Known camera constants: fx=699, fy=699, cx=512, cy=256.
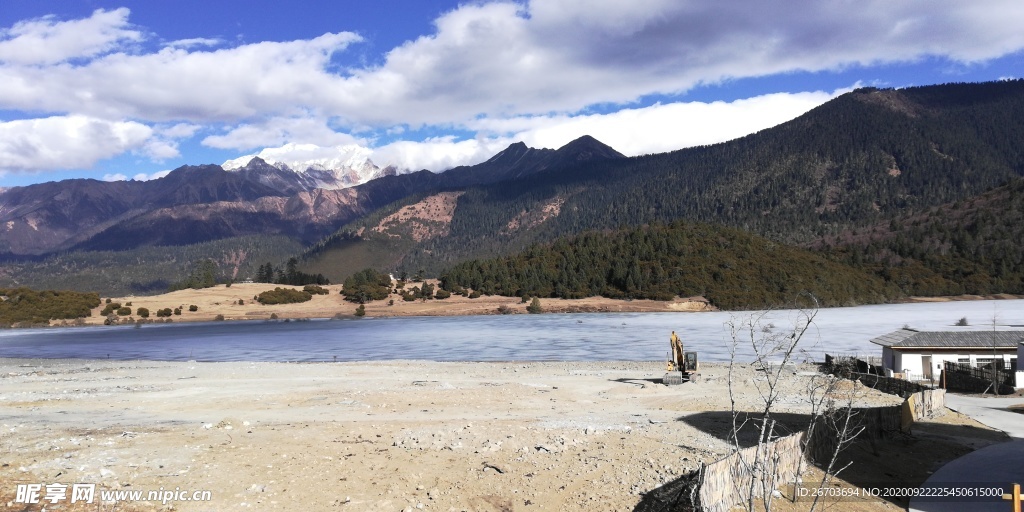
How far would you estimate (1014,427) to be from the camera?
71.5 ft

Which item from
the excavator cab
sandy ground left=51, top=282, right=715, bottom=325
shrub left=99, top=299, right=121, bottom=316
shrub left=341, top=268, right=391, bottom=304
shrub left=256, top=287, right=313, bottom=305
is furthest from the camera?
shrub left=341, top=268, right=391, bottom=304

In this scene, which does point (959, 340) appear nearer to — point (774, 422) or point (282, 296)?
point (774, 422)

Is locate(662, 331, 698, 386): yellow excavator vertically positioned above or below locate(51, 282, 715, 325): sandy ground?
above

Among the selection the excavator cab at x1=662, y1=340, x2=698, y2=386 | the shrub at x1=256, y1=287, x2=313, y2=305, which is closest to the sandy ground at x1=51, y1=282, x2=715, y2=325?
the shrub at x1=256, y1=287, x2=313, y2=305

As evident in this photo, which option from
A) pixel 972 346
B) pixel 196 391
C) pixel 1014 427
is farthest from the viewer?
pixel 972 346

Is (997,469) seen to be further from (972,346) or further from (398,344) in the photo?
(398,344)

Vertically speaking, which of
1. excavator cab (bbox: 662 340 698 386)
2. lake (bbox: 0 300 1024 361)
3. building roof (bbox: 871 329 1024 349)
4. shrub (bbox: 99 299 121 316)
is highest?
building roof (bbox: 871 329 1024 349)

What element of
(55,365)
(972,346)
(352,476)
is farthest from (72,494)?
(55,365)

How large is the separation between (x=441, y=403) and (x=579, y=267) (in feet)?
407

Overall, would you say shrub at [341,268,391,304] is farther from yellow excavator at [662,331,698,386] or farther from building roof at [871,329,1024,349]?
building roof at [871,329,1024,349]

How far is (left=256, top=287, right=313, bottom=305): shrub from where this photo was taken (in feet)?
447

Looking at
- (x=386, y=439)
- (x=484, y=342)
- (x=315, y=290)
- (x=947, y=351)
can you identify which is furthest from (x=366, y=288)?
(x=386, y=439)

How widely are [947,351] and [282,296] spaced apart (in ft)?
402

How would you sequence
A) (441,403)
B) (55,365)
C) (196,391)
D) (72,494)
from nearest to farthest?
(72,494), (441,403), (196,391), (55,365)
